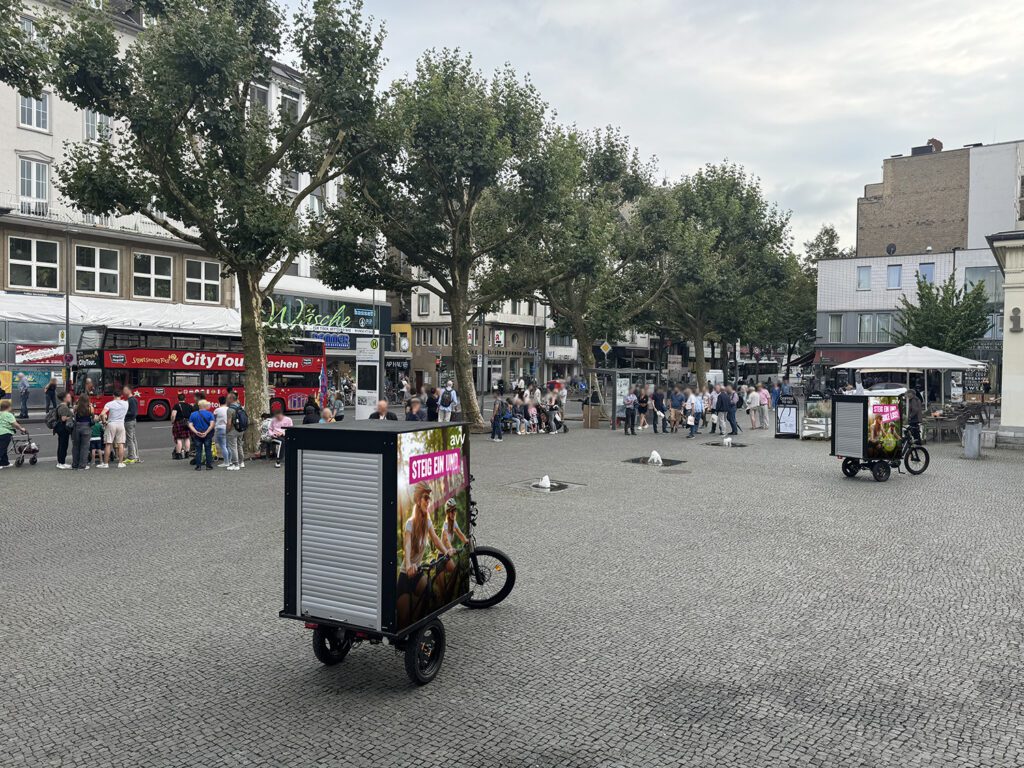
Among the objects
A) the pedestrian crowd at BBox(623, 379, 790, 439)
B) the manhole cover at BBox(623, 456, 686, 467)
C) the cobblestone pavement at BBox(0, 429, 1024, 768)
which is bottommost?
the manhole cover at BBox(623, 456, 686, 467)

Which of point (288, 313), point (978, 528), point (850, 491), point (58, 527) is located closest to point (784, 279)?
point (288, 313)

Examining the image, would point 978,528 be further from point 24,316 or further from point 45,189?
point 45,189

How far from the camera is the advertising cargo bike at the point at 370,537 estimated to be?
5.00 metres

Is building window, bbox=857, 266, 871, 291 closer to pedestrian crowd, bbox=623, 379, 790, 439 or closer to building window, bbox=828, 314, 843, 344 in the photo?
building window, bbox=828, 314, 843, 344

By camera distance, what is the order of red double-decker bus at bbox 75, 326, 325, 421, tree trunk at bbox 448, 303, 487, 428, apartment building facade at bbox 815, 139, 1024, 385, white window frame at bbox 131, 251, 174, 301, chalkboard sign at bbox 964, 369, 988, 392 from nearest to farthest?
tree trunk at bbox 448, 303, 487, 428 < red double-decker bus at bbox 75, 326, 325, 421 < white window frame at bbox 131, 251, 174, 301 < chalkboard sign at bbox 964, 369, 988, 392 < apartment building facade at bbox 815, 139, 1024, 385

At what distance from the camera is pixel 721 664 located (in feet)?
18.0

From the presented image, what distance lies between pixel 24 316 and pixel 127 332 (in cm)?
795

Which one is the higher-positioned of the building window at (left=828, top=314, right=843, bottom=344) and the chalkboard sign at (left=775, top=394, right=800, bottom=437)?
the building window at (left=828, top=314, right=843, bottom=344)

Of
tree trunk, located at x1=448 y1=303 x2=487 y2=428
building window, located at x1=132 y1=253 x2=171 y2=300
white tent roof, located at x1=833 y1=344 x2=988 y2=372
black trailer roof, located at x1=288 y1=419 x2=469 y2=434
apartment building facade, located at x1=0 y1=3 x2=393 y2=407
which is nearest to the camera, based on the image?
black trailer roof, located at x1=288 y1=419 x2=469 y2=434

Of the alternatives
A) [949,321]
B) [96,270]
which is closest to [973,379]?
[949,321]

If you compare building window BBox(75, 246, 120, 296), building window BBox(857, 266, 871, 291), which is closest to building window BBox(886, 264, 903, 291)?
building window BBox(857, 266, 871, 291)

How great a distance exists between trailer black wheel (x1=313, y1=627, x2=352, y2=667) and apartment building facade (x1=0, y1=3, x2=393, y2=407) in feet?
85.4

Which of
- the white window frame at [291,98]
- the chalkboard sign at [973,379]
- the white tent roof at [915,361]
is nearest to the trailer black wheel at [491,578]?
the white window frame at [291,98]

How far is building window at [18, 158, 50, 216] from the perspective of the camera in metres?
34.3
